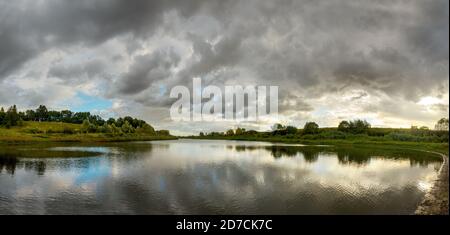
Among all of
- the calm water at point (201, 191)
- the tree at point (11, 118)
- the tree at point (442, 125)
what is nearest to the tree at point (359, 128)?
the tree at point (442, 125)

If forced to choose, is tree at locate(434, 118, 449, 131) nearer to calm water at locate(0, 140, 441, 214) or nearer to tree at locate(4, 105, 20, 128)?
calm water at locate(0, 140, 441, 214)

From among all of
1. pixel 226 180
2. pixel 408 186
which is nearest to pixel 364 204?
pixel 408 186

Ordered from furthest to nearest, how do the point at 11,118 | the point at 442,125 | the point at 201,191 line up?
the point at 11,118 < the point at 442,125 < the point at 201,191

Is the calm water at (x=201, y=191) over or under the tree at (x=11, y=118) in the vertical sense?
under

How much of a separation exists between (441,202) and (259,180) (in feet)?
64.4

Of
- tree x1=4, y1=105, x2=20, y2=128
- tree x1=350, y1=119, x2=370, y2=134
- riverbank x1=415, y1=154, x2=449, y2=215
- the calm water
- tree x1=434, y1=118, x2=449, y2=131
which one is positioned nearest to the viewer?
riverbank x1=415, y1=154, x2=449, y2=215

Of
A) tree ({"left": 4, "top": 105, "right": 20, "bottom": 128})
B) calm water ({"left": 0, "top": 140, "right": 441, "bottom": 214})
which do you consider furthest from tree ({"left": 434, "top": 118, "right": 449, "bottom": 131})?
tree ({"left": 4, "top": 105, "right": 20, "bottom": 128})

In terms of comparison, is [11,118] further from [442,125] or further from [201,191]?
[442,125]

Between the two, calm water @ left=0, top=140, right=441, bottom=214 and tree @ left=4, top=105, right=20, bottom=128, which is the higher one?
tree @ left=4, top=105, right=20, bottom=128

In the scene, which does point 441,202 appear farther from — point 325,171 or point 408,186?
point 325,171

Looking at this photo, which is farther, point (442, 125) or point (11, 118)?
point (11, 118)

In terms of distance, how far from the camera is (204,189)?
3322 cm

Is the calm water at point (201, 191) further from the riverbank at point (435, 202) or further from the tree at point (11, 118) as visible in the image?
the tree at point (11, 118)

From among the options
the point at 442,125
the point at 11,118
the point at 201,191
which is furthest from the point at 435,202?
the point at 11,118
